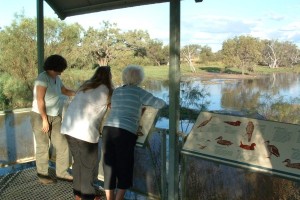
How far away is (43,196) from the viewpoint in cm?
439

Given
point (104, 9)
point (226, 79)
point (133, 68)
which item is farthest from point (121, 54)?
point (226, 79)

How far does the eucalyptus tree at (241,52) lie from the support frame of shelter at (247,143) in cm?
Result: 2513

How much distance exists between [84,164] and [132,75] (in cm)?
99

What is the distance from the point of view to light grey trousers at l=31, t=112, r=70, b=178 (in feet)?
14.1

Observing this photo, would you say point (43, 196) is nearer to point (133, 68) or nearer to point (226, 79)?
point (133, 68)

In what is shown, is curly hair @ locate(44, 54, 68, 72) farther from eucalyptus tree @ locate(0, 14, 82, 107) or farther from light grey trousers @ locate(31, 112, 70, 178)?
eucalyptus tree @ locate(0, 14, 82, 107)

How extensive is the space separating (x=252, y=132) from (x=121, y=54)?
13384 millimetres

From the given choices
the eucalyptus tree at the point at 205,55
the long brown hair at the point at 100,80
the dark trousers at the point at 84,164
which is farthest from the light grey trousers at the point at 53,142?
the eucalyptus tree at the point at 205,55

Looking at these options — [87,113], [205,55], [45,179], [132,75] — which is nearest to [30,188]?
[45,179]

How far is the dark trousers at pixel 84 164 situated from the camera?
11.6 feet

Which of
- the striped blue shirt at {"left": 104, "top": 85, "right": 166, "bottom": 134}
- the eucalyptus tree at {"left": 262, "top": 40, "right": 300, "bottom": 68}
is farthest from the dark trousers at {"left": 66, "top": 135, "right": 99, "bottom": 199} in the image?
the eucalyptus tree at {"left": 262, "top": 40, "right": 300, "bottom": 68}

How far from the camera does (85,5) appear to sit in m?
4.41

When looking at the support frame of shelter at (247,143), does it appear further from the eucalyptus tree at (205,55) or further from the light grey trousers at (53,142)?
the eucalyptus tree at (205,55)

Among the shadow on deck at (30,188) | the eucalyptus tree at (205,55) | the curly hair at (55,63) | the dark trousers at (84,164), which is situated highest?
the eucalyptus tree at (205,55)
